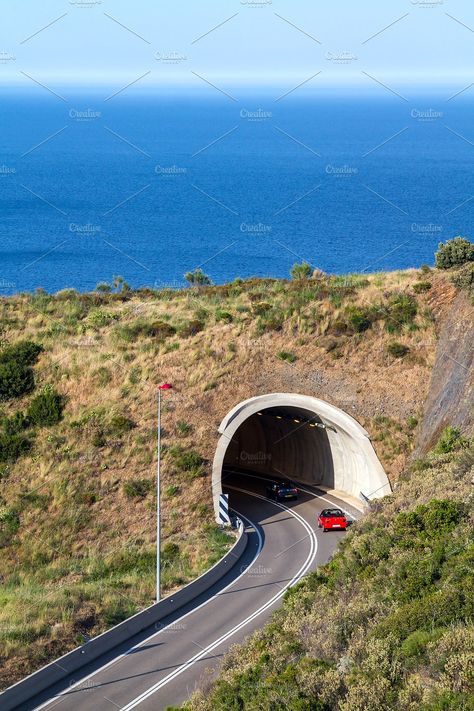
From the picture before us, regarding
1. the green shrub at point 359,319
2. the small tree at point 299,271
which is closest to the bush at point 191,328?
the green shrub at point 359,319

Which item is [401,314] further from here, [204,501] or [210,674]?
[210,674]

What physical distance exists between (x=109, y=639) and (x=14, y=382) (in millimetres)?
19684

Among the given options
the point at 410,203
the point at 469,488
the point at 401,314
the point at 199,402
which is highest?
the point at 410,203

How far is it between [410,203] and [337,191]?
21574 mm

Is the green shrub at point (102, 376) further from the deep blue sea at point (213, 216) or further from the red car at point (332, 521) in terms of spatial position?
the deep blue sea at point (213, 216)

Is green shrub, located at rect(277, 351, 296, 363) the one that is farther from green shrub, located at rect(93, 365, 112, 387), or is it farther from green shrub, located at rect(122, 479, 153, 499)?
green shrub, located at rect(122, 479, 153, 499)

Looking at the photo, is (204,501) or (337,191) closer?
(204,501)

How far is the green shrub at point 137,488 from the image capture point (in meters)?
42.4

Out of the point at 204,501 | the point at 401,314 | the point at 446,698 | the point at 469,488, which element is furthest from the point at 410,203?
the point at 446,698

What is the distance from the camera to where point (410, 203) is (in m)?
152

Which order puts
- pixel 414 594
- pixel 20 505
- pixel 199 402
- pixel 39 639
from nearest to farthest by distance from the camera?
pixel 414 594 < pixel 39 639 < pixel 20 505 < pixel 199 402

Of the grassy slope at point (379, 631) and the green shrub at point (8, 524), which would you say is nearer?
the grassy slope at point (379, 631)

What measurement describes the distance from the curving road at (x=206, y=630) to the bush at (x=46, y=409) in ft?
32.0

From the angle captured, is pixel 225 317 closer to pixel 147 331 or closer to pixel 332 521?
pixel 147 331
